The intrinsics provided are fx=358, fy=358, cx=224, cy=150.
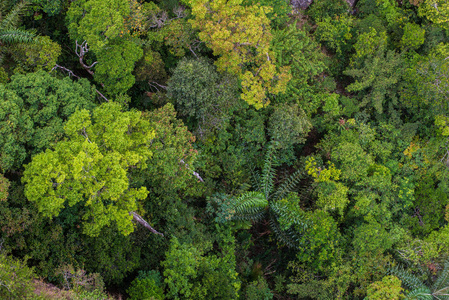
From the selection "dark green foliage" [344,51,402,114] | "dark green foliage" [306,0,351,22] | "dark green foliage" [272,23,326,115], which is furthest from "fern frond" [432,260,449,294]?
"dark green foliage" [306,0,351,22]

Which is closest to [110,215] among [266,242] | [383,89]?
[266,242]

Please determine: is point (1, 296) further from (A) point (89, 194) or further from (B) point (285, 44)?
(B) point (285, 44)

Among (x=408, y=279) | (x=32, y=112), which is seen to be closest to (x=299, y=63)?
(x=408, y=279)

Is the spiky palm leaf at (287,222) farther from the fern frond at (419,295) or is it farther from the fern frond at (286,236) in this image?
the fern frond at (419,295)

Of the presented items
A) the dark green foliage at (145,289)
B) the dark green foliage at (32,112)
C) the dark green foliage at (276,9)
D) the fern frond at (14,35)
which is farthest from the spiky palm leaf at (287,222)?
the fern frond at (14,35)

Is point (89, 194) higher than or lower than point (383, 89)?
lower

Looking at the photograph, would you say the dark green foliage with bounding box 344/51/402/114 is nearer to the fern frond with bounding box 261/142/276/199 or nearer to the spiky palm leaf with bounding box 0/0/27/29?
the fern frond with bounding box 261/142/276/199

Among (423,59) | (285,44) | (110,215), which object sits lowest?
(110,215)
